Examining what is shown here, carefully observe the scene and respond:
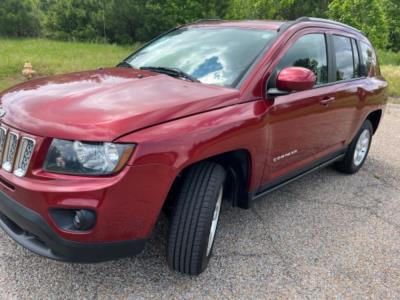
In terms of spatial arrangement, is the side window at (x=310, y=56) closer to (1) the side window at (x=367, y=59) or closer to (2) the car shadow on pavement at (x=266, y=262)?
(1) the side window at (x=367, y=59)

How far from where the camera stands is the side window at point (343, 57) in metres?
4.11

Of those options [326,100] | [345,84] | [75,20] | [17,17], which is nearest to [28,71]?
[345,84]

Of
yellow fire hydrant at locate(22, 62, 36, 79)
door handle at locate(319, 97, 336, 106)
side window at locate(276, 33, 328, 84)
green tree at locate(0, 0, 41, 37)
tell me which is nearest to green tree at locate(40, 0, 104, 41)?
green tree at locate(0, 0, 41, 37)

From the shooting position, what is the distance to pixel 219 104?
269 cm

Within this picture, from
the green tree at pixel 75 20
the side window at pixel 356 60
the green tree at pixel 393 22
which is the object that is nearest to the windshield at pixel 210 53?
the side window at pixel 356 60

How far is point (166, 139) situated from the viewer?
228cm

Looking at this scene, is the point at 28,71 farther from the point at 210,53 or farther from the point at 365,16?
the point at 365,16

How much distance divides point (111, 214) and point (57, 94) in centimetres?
91

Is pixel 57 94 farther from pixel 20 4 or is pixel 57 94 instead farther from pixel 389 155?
pixel 20 4

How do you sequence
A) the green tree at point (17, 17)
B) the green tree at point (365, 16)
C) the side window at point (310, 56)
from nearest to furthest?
the side window at point (310, 56)
the green tree at point (17, 17)
the green tree at point (365, 16)

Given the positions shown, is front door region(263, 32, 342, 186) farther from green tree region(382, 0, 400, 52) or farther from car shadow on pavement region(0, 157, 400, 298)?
green tree region(382, 0, 400, 52)

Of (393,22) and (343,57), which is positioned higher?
(343,57)

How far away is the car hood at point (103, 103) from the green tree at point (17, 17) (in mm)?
27000

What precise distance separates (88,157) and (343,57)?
3.13m
